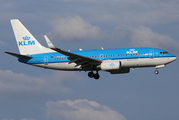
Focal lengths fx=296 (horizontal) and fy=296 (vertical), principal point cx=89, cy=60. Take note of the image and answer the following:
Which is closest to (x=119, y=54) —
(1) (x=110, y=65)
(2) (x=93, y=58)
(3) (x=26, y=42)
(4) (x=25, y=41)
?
(1) (x=110, y=65)

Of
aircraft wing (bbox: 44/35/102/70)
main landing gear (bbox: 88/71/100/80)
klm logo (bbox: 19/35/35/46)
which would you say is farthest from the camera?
klm logo (bbox: 19/35/35/46)

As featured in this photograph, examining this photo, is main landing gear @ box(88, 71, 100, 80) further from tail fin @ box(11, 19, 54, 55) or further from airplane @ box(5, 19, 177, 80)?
tail fin @ box(11, 19, 54, 55)

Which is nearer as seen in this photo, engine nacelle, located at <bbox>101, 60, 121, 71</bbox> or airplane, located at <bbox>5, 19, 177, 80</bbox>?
engine nacelle, located at <bbox>101, 60, 121, 71</bbox>

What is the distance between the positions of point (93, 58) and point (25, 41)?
45.2 feet

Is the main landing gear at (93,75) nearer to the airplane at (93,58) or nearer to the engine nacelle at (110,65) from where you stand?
the airplane at (93,58)

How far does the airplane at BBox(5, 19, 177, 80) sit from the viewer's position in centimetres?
4641

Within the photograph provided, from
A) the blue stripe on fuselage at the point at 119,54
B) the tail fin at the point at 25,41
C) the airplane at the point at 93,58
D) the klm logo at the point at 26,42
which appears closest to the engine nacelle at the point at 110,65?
the airplane at the point at 93,58

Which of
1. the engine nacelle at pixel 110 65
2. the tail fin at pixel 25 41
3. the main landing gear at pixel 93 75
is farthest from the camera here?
the tail fin at pixel 25 41

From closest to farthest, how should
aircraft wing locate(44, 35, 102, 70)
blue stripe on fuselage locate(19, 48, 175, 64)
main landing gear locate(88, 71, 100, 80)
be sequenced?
aircraft wing locate(44, 35, 102, 70), blue stripe on fuselage locate(19, 48, 175, 64), main landing gear locate(88, 71, 100, 80)


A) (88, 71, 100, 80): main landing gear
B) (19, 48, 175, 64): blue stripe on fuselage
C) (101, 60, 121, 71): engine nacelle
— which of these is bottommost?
(88, 71, 100, 80): main landing gear

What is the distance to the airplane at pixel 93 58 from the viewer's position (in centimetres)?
4641

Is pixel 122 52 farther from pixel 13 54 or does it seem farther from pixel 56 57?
pixel 13 54

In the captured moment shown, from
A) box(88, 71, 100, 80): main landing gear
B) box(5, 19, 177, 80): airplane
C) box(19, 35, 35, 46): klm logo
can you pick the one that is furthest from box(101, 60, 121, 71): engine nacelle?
box(19, 35, 35, 46): klm logo

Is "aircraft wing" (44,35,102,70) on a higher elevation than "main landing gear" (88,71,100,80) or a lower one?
higher
